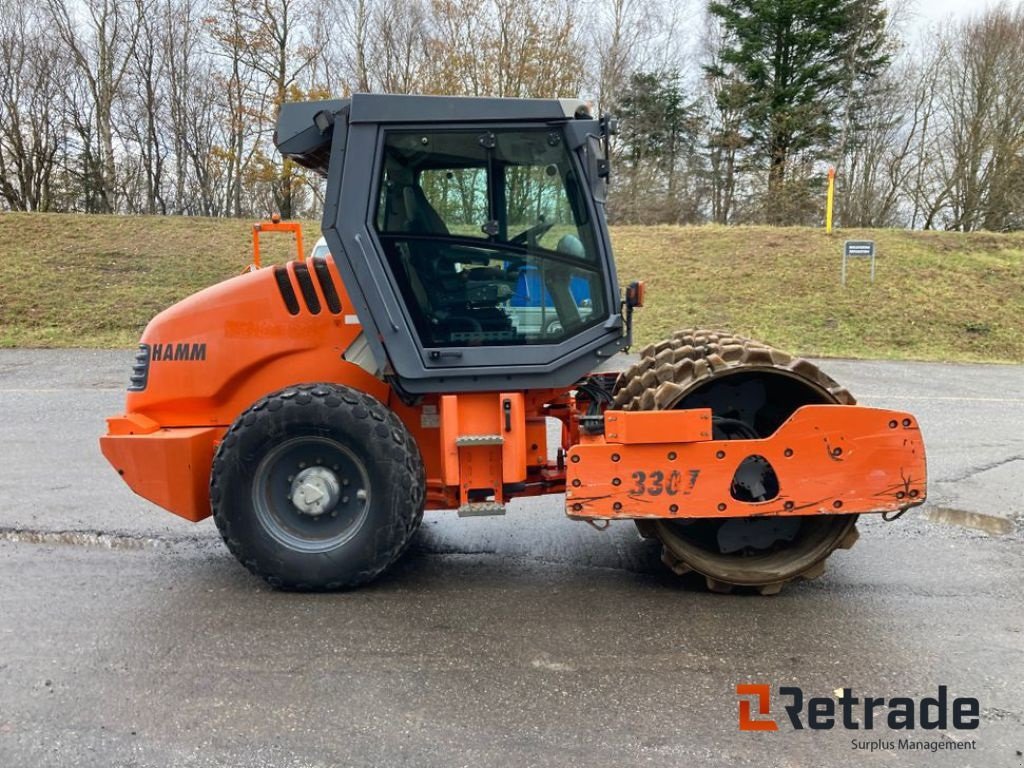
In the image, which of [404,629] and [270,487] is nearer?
[404,629]

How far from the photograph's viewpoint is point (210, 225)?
20.6 m

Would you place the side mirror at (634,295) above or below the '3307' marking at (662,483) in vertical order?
above

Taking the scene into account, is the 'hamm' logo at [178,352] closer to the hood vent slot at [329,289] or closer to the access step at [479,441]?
the hood vent slot at [329,289]

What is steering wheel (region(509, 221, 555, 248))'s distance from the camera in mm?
3684

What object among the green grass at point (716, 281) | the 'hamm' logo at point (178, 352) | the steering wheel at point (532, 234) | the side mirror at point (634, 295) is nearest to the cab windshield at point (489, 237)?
the steering wheel at point (532, 234)

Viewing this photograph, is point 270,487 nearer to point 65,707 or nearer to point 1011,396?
point 65,707

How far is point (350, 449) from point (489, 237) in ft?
4.03

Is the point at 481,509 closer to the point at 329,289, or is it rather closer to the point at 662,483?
the point at 662,483

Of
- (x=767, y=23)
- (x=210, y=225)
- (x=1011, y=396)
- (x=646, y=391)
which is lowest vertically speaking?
(x=1011, y=396)

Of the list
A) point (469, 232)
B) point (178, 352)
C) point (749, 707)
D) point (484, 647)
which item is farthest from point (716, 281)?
point (749, 707)

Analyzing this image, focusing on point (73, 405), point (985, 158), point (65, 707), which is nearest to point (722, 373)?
point (65, 707)

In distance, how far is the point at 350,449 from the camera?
365 cm

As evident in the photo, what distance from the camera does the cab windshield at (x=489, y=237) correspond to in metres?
3.59

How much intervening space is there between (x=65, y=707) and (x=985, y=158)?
29.0 meters
